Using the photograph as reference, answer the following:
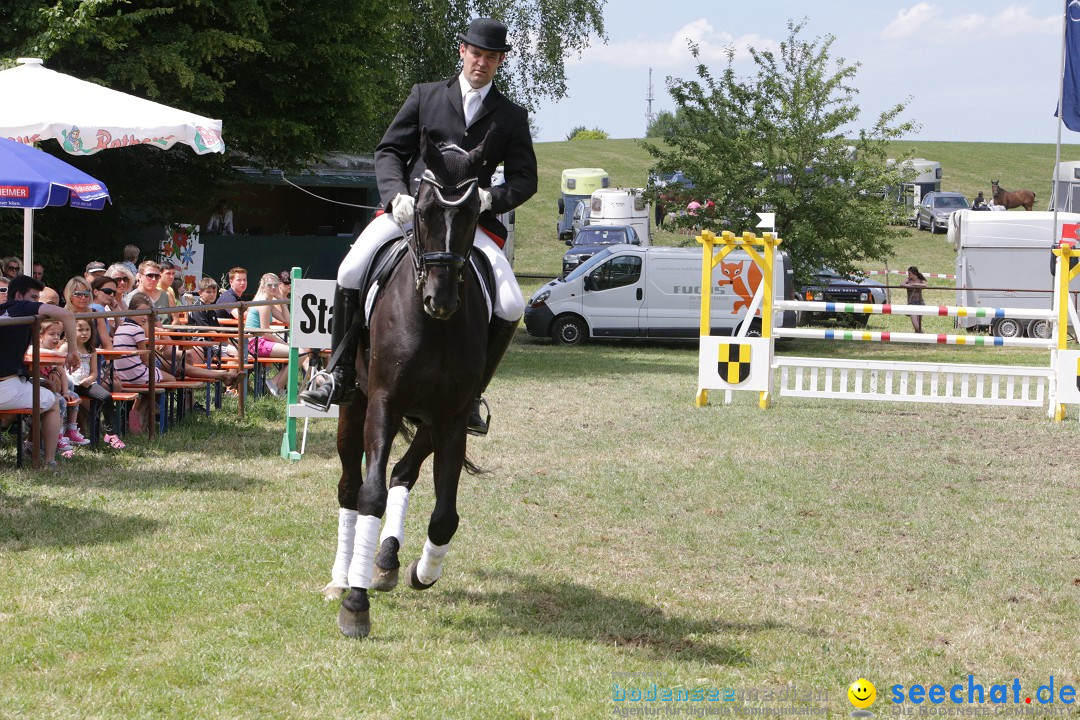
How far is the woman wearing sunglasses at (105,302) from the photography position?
442 inches

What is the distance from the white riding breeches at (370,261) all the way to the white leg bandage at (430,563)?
1194 millimetres

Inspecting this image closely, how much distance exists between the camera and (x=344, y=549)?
6258mm

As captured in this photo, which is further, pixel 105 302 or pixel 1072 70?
pixel 1072 70

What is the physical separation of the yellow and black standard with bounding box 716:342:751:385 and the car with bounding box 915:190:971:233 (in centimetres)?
4050

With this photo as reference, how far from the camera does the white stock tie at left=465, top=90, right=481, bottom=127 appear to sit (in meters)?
→ 6.23

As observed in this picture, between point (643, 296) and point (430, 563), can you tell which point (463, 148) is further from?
point (643, 296)

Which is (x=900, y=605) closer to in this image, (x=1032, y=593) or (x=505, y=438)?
(x=1032, y=593)

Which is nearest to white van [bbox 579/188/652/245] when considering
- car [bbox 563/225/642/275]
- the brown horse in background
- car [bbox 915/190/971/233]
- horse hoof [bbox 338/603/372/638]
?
car [bbox 563/225/642/275]

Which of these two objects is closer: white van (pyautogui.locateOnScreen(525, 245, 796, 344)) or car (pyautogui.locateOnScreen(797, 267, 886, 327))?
white van (pyautogui.locateOnScreen(525, 245, 796, 344))

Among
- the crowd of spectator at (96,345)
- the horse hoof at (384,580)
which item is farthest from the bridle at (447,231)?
the crowd of spectator at (96,345)

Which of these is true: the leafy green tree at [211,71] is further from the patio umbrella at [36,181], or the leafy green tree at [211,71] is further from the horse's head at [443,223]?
the horse's head at [443,223]

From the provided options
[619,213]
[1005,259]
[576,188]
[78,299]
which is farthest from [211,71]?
[576,188]

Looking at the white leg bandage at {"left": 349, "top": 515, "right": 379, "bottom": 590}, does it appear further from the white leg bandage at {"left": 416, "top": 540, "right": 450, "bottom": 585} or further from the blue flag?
the blue flag

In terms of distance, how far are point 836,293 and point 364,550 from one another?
2492 cm
